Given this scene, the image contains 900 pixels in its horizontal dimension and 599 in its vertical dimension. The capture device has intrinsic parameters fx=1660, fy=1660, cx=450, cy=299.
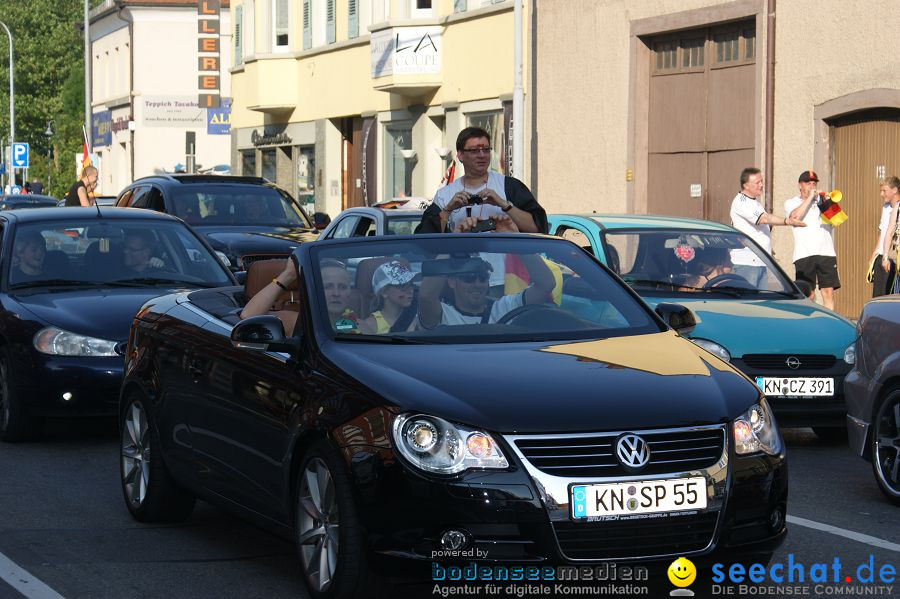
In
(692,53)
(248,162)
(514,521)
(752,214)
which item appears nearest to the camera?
(514,521)

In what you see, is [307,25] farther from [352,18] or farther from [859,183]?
[859,183]

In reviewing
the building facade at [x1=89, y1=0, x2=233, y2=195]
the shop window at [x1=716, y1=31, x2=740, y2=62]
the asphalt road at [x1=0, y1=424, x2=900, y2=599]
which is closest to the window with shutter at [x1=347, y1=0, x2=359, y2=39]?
the shop window at [x1=716, y1=31, x2=740, y2=62]

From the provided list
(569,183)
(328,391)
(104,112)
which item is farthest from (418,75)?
(104,112)

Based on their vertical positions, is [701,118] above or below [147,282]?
above

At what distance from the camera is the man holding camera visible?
9.98 m

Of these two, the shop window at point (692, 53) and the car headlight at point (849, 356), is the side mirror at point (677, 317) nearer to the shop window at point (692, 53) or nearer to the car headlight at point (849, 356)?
the car headlight at point (849, 356)

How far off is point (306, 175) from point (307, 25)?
3607 millimetres

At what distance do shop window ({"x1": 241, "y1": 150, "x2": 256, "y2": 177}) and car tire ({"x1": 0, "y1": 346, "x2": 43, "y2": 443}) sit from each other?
3378 cm

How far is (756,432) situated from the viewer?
5.94m

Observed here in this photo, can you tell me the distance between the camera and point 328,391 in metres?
6.09

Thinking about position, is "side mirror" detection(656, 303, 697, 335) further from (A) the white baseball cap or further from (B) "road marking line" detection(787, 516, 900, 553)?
(B) "road marking line" detection(787, 516, 900, 553)

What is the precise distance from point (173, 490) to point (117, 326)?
10.0 feet

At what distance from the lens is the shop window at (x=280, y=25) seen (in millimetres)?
41031

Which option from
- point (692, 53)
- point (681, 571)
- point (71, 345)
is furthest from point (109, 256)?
point (692, 53)
